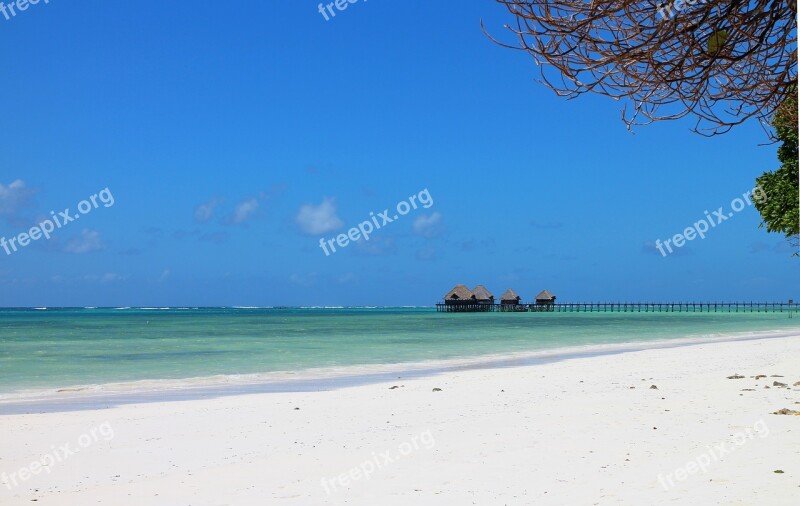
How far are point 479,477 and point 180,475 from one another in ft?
9.04

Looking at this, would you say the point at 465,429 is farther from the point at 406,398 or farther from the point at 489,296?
the point at 489,296

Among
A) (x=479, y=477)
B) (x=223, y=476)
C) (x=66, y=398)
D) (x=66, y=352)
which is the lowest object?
(x=479, y=477)

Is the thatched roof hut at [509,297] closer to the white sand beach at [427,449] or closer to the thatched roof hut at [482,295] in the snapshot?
the thatched roof hut at [482,295]

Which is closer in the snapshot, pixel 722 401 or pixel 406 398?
pixel 722 401

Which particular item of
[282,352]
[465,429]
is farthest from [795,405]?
[282,352]

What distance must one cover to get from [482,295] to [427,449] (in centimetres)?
9227

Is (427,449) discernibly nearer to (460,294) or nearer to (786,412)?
(786,412)

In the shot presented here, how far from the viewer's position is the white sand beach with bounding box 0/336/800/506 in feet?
20.3

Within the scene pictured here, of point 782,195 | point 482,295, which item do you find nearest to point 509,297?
point 482,295

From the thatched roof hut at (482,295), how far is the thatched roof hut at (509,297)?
4715 millimetres

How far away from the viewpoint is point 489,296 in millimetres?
100000

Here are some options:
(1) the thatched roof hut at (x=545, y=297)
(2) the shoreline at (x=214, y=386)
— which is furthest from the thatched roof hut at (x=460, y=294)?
(2) the shoreline at (x=214, y=386)

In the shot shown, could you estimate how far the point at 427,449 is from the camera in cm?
794

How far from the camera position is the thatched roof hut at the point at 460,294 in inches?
3890
